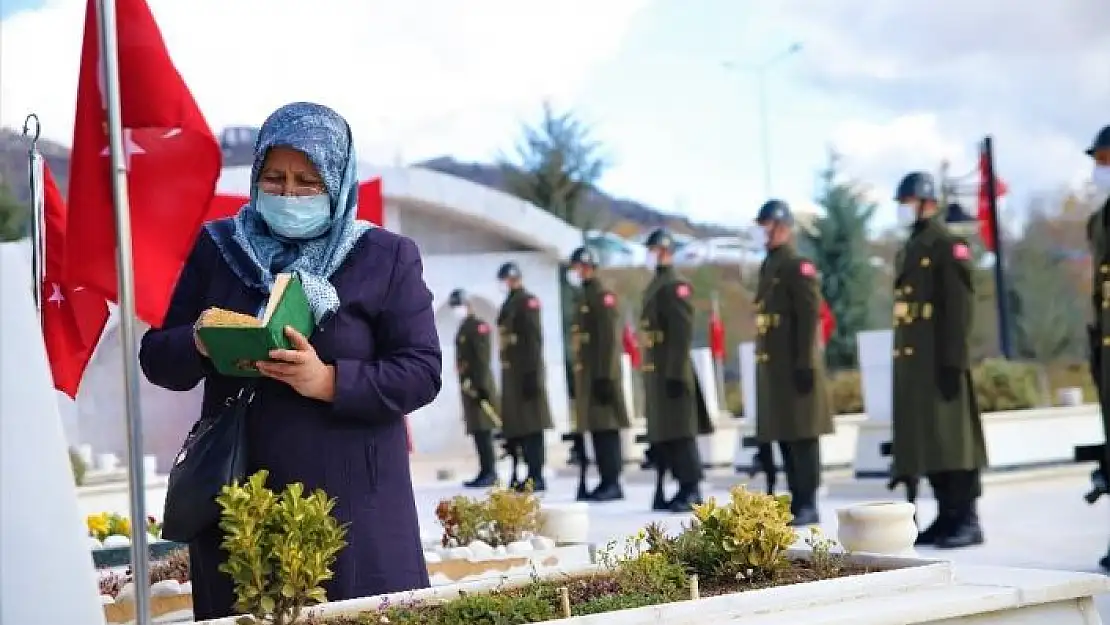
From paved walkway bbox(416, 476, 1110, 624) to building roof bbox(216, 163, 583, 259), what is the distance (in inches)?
326

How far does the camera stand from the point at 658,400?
12.1 m

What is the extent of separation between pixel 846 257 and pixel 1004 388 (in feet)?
66.7

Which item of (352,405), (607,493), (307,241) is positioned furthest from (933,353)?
(607,493)

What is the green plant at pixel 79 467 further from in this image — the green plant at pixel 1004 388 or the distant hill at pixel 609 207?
the distant hill at pixel 609 207

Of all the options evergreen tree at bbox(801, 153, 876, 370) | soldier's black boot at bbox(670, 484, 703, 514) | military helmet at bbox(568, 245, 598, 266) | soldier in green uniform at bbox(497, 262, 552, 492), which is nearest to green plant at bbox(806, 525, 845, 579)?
soldier's black boot at bbox(670, 484, 703, 514)

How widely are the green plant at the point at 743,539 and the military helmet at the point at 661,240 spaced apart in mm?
8611

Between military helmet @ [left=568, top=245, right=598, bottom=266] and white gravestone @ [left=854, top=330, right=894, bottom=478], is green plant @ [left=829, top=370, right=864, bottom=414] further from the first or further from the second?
military helmet @ [left=568, top=245, right=598, bottom=266]

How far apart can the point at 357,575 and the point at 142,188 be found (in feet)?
6.13

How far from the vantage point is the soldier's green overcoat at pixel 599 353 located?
1388 cm

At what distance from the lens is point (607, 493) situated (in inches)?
563

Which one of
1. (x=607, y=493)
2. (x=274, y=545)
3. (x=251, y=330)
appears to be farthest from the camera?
(x=607, y=493)

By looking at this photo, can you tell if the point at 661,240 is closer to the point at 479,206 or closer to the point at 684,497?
the point at 684,497

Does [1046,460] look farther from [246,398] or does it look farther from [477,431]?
[246,398]

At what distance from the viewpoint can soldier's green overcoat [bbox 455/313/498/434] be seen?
55.0 feet
